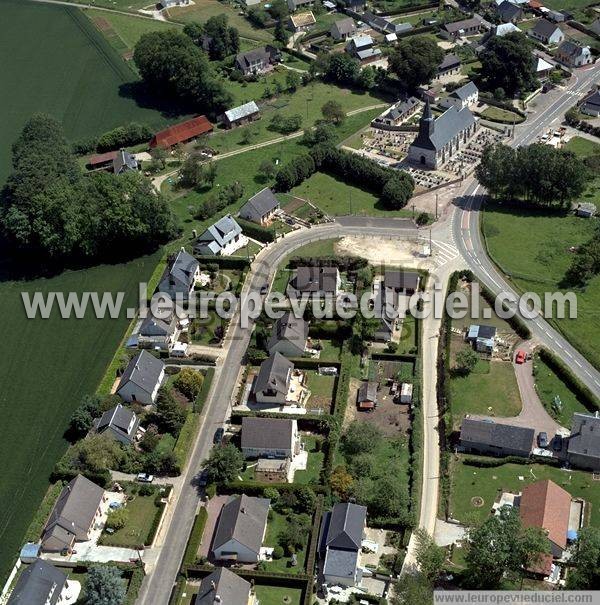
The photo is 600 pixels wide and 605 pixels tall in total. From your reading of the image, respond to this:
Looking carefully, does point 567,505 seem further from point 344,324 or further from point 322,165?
point 322,165

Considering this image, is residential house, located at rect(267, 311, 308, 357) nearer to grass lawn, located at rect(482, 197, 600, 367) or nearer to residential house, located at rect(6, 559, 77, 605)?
grass lawn, located at rect(482, 197, 600, 367)

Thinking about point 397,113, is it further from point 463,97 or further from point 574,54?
point 574,54

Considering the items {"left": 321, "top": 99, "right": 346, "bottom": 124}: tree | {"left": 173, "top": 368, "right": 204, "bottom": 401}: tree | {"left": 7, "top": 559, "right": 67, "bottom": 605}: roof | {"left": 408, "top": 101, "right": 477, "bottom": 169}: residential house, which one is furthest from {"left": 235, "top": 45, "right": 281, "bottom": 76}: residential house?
{"left": 7, "top": 559, "right": 67, "bottom": 605}: roof

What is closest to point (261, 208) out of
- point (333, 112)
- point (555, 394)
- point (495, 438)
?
point (333, 112)

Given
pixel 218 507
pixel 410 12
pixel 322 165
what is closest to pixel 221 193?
pixel 322 165

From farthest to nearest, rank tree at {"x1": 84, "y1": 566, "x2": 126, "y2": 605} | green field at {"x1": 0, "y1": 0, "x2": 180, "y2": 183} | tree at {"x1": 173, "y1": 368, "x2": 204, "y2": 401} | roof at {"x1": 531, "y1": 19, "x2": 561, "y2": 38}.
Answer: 1. roof at {"x1": 531, "y1": 19, "x2": 561, "y2": 38}
2. green field at {"x1": 0, "y1": 0, "x2": 180, "y2": 183}
3. tree at {"x1": 173, "y1": 368, "x2": 204, "y2": 401}
4. tree at {"x1": 84, "y1": 566, "x2": 126, "y2": 605}

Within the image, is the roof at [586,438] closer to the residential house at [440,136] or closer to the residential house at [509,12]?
the residential house at [440,136]

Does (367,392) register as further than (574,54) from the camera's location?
No
